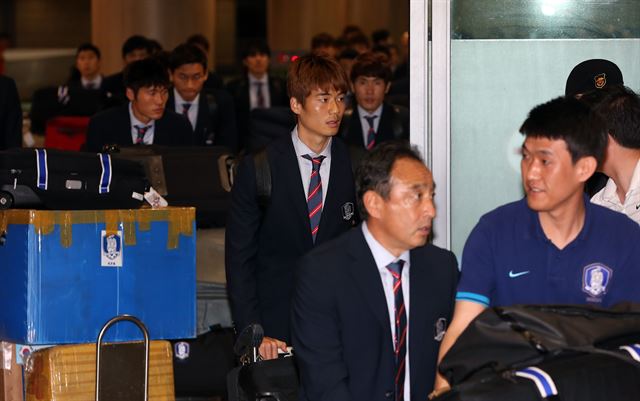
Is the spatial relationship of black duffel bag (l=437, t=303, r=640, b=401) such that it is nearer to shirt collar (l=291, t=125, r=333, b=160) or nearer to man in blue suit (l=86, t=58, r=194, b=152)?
shirt collar (l=291, t=125, r=333, b=160)

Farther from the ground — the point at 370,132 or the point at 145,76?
the point at 145,76

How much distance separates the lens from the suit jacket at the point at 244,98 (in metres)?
13.4

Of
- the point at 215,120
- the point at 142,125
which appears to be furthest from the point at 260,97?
the point at 142,125

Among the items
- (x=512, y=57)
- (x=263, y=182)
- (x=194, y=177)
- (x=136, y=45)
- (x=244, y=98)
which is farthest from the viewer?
(x=244, y=98)

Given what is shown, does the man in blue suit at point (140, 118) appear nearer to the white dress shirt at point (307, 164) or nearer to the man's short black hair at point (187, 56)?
the man's short black hair at point (187, 56)

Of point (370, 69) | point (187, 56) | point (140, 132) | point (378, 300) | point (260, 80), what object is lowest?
point (378, 300)

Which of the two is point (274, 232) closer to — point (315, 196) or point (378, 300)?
point (315, 196)

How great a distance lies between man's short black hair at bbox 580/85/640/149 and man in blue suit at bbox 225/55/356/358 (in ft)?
4.05

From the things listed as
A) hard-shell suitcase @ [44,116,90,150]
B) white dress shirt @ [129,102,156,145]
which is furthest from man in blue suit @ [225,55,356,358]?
hard-shell suitcase @ [44,116,90,150]

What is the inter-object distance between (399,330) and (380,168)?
0.52 metres

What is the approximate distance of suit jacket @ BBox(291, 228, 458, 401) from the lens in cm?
411

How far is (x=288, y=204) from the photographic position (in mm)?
5621

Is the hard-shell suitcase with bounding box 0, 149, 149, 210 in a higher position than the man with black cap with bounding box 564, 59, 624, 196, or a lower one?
lower

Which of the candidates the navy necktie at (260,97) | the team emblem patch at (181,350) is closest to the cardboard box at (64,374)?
the team emblem patch at (181,350)
